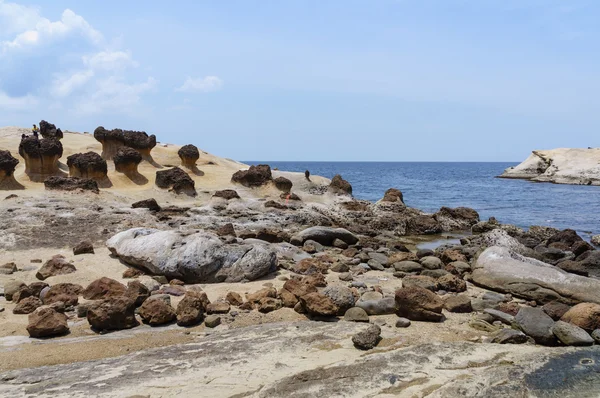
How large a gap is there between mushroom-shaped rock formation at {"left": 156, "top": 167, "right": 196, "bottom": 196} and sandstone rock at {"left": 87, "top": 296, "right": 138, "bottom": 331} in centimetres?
1423

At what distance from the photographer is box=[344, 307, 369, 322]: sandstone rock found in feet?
24.6

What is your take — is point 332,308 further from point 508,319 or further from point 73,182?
point 73,182

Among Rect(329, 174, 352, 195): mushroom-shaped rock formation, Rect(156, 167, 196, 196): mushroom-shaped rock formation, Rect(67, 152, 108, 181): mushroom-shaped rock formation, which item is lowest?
Rect(329, 174, 352, 195): mushroom-shaped rock formation

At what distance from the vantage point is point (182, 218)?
56.4 feet

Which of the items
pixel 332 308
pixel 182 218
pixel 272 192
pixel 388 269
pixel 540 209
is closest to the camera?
pixel 332 308

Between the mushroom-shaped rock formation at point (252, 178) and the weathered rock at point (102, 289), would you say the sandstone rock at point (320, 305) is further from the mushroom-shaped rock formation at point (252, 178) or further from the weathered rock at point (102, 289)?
the mushroom-shaped rock formation at point (252, 178)

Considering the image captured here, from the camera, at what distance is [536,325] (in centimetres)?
712

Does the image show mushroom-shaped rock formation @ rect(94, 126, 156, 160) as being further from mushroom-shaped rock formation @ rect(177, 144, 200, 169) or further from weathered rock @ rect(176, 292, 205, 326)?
weathered rock @ rect(176, 292, 205, 326)

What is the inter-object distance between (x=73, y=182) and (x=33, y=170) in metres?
4.42

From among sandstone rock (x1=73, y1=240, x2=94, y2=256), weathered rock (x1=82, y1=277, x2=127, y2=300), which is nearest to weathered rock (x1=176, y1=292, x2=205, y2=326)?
weathered rock (x1=82, y1=277, x2=127, y2=300)

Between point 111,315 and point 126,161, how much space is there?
674 inches

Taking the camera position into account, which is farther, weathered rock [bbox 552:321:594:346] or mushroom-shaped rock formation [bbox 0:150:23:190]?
mushroom-shaped rock formation [bbox 0:150:23:190]

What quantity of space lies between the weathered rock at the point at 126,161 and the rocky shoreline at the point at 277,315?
7.74 meters

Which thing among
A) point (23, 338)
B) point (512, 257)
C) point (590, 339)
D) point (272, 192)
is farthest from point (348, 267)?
point (272, 192)
